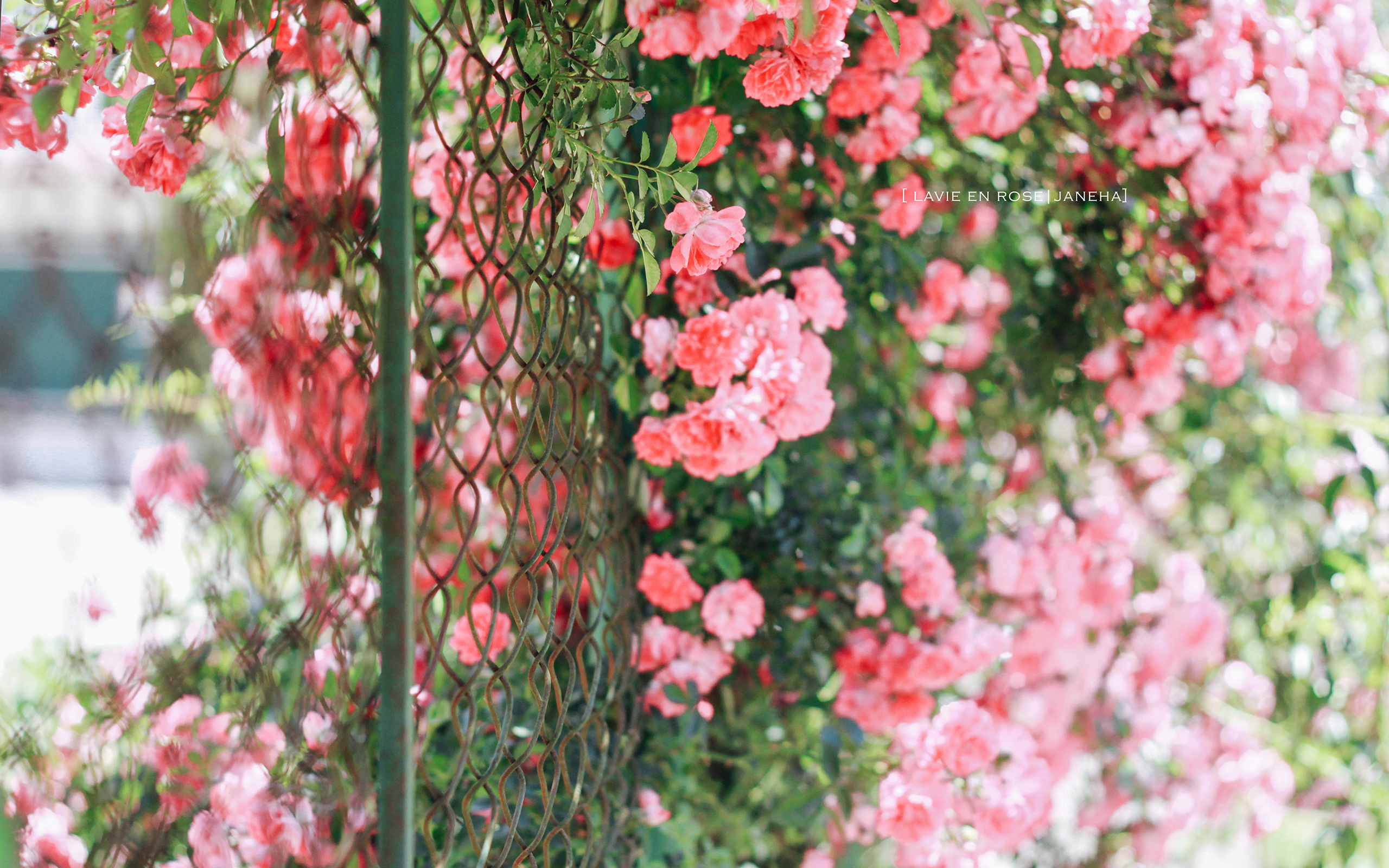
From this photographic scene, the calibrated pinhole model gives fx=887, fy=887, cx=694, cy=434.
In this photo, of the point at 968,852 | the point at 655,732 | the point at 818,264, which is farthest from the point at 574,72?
the point at 968,852

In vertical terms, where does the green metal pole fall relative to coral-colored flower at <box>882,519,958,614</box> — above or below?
above

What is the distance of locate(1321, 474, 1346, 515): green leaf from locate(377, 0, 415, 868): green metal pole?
1.52 metres

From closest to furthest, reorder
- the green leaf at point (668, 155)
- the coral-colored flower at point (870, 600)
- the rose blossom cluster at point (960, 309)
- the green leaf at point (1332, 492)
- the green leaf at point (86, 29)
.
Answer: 1. the green leaf at point (86, 29)
2. the green leaf at point (668, 155)
3. the coral-colored flower at point (870, 600)
4. the rose blossom cluster at point (960, 309)
5. the green leaf at point (1332, 492)

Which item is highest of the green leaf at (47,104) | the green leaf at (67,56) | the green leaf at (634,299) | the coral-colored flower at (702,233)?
the green leaf at (67,56)

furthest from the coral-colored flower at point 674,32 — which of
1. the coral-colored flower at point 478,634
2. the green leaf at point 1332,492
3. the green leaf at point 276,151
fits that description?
the green leaf at point 1332,492

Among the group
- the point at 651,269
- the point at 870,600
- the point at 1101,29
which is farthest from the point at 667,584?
the point at 1101,29

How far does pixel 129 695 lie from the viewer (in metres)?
0.60

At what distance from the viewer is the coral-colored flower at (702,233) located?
70cm

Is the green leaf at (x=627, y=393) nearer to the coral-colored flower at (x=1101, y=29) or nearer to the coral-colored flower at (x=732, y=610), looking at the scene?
the coral-colored flower at (x=732, y=610)

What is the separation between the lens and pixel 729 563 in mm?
1202

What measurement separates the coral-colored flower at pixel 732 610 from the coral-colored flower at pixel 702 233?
0.59 meters

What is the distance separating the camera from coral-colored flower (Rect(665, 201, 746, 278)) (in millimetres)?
698

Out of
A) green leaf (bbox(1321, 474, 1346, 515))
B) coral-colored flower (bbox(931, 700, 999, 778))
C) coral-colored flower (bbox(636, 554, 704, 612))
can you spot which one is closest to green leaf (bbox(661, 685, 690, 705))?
coral-colored flower (bbox(636, 554, 704, 612))

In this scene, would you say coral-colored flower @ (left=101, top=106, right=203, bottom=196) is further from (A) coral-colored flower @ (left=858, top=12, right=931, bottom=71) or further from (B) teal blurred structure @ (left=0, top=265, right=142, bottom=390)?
(A) coral-colored flower @ (left=858, top=12, right=931, bottom=71)
